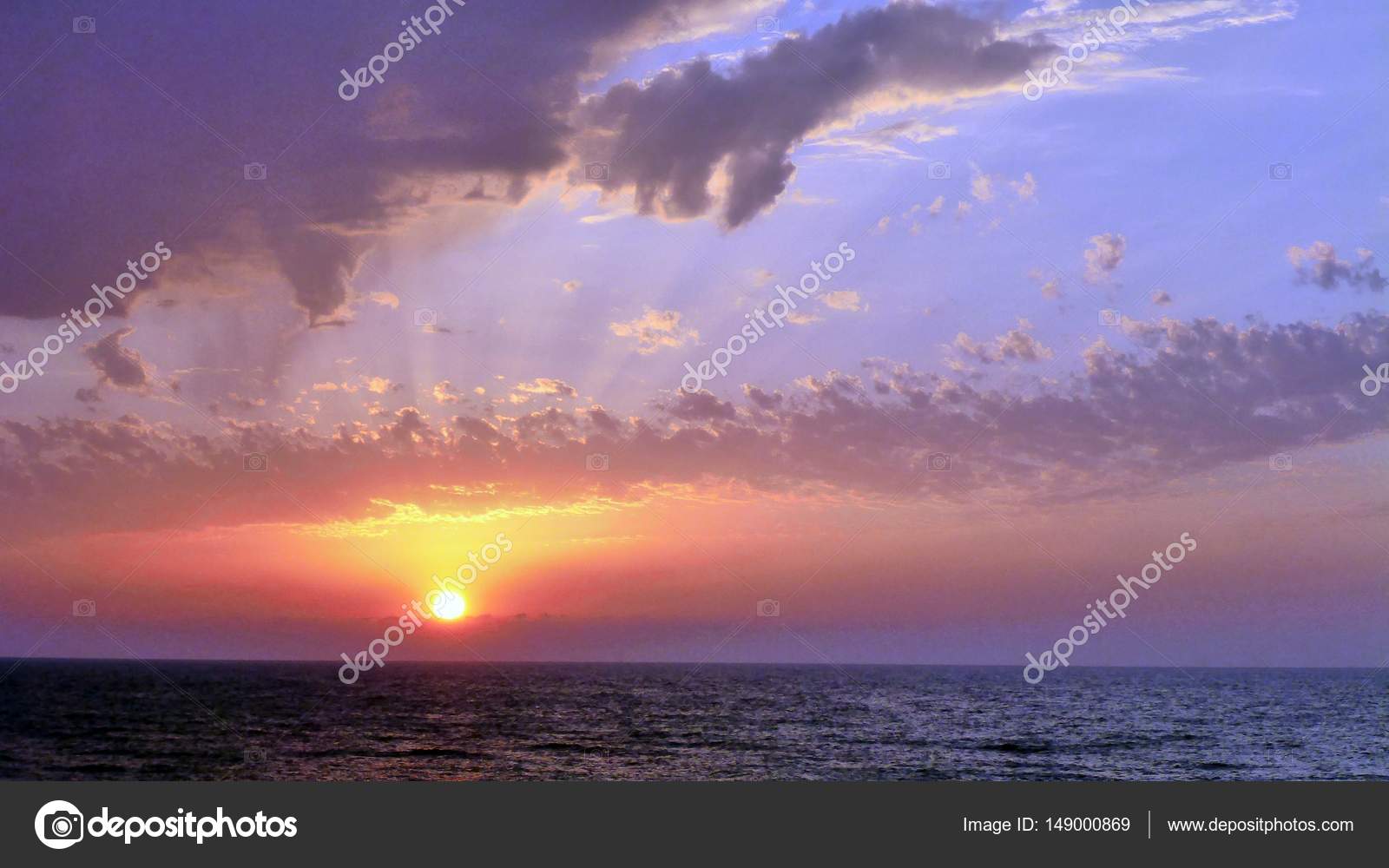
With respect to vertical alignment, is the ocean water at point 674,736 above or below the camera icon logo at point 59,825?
above

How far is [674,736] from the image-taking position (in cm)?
5422

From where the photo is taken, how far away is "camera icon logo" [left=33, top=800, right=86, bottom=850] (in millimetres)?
17422

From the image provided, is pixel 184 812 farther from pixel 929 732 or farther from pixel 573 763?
pixel 929 732

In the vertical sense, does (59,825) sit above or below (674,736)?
below

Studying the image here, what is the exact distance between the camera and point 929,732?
57.1m

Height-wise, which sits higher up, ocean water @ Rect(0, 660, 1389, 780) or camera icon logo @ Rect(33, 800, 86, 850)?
ocean water @ Rect(0, 660, 1389, 780)

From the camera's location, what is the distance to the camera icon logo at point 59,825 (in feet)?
57.2

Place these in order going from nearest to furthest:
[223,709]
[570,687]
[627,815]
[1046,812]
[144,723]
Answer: [627,815] → [1046,812] → [144,723] → [223,709] → [570,687]

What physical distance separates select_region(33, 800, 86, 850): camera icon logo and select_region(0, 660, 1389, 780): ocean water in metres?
23.3

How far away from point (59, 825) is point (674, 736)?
3923cm

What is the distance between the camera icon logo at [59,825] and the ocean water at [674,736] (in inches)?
918

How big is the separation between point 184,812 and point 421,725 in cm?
4498

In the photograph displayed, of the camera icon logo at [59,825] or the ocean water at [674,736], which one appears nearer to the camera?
the camera icon logo at [59,825]

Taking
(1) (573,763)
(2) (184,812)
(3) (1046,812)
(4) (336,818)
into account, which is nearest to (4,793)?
(2) (184,812)
